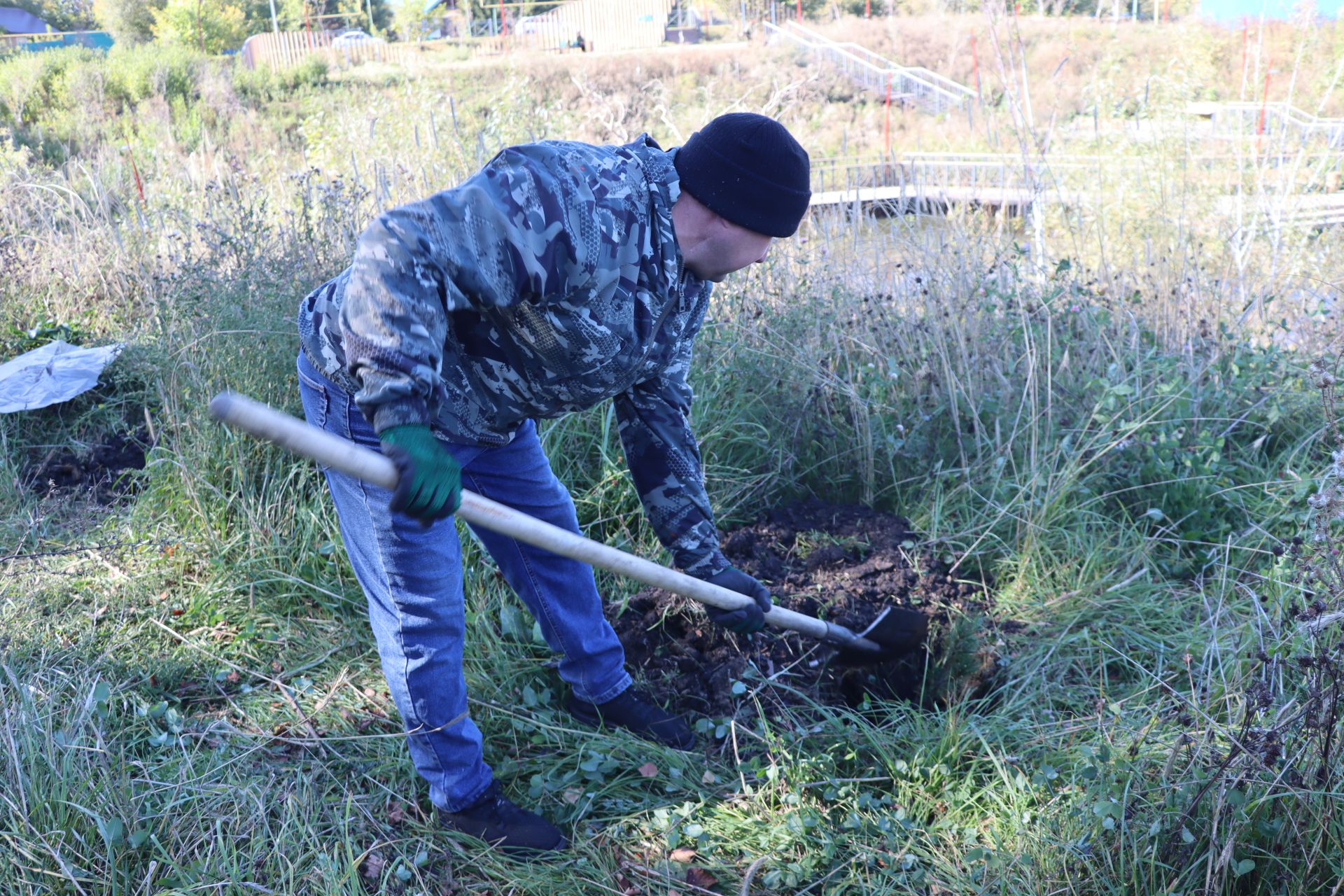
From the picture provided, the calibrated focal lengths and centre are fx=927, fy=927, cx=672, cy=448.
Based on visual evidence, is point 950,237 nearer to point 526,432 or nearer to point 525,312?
point 526,432

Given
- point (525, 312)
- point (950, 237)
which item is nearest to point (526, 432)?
point (525, 312)

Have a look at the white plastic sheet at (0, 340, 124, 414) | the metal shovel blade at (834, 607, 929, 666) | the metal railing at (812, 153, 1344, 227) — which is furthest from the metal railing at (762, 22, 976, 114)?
the metal shovel blade at (834, 607, 929, 666)

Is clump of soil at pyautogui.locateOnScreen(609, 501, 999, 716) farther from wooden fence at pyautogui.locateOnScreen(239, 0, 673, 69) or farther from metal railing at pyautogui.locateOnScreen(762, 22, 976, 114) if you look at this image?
wooden fence at pyautogui.locateOnScreen(239, 0, 673, 69)

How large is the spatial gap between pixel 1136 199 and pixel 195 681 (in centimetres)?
505

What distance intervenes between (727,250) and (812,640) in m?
1.48

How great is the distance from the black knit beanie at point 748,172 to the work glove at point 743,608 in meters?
1.01

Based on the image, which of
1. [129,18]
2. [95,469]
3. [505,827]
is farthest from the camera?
[129,18]

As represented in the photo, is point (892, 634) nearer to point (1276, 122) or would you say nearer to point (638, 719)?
point (638, 719)

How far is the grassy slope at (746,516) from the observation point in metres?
2.14

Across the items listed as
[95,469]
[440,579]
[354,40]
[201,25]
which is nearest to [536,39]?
[354,40]

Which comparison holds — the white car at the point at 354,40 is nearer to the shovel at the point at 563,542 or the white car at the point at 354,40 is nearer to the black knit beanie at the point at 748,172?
the shovel at the point at 563,542

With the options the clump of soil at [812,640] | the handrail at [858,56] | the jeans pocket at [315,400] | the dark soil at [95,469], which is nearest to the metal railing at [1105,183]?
the clump of soil at [812,640]

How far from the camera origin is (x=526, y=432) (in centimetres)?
243

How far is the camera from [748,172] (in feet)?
6.23
